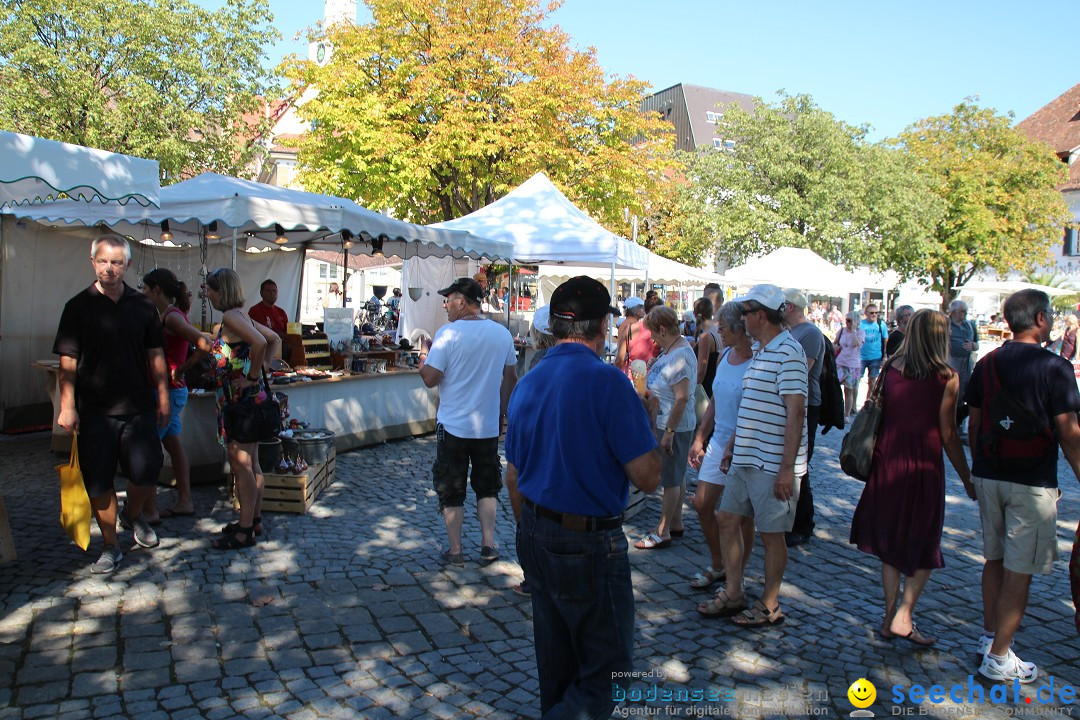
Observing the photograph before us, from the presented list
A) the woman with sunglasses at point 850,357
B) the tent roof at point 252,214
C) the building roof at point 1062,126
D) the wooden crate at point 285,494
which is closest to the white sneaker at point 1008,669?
the wooden crate at point 285,494

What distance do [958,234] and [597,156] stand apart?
20643mm

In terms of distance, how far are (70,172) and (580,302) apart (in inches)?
159

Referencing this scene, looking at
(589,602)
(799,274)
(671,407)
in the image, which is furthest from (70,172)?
(799,274)

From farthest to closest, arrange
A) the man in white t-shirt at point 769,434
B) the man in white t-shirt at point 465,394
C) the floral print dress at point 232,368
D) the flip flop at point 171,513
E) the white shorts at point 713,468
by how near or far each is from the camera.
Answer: the flip flop at point 171,513
the floral print dress at point 232,368
the man in white t-shirt at point 465,394
the white shorts at point 713,468
the man in white t-shirt at point 769,434

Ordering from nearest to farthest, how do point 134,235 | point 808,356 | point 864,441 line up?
point 864,441
point 808,356
point 134,235

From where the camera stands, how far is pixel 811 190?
27875mm

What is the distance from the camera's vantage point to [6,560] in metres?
4.36

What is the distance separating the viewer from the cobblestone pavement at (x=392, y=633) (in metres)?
3.38

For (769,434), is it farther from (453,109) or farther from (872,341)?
(453,109)

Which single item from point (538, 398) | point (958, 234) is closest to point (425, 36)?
point (538, 398)

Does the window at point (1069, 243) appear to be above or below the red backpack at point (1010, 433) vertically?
above

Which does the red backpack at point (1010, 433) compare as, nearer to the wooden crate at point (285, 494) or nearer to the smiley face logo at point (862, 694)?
the smiley face logo at point (862, 694)

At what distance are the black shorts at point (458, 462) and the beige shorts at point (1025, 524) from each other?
8.81 ft

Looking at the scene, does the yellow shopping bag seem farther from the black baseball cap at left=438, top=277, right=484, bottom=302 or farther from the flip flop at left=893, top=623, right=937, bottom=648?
the flip flop at left=893, top=623, right=937, bottom=648
